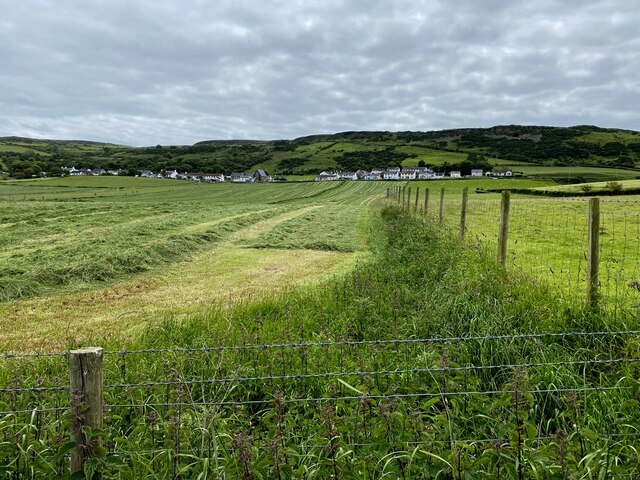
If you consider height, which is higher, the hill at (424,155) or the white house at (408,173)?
the hill at (424,155)

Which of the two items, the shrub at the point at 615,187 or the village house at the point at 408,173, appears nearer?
the shrub at the point at 615,187

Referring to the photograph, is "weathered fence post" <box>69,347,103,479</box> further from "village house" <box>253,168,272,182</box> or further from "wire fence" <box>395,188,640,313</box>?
"village house" <box>253,168,272,182</box>

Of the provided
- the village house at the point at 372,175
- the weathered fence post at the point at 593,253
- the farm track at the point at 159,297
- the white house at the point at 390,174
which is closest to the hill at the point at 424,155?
the white house at the point at 390,174

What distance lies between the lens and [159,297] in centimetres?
953

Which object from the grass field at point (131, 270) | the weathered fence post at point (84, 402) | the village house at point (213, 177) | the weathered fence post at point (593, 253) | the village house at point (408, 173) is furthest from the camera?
the village house at point (213, 177)

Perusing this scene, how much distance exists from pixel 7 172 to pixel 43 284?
112761mm

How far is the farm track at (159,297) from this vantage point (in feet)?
23.6

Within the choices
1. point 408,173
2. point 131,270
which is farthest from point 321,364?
point 408,173

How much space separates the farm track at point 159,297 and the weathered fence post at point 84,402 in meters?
3.85

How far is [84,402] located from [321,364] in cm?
266

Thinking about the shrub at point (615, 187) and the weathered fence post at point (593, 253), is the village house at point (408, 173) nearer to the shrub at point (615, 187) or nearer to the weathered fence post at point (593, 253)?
the shrub at point (615, 187)

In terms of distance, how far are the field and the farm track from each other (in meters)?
0.06

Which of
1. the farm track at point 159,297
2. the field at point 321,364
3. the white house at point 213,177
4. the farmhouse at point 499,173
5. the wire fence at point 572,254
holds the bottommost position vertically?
the farm track at point 159,297

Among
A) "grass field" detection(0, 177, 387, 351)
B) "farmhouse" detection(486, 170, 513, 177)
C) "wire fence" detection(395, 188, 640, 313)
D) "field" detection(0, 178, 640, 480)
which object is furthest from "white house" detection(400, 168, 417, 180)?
"field" detection(0, 178, 640, 480)
